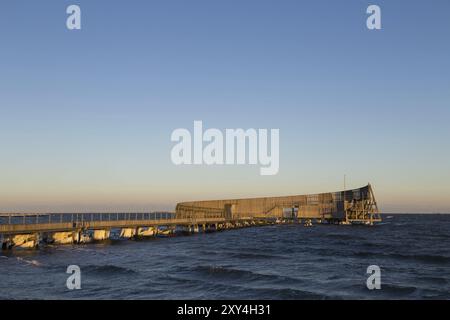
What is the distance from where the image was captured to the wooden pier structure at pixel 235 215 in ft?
207

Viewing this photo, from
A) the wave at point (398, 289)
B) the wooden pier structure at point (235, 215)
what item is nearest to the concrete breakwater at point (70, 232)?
the wooden pier structure at point (235, 215)

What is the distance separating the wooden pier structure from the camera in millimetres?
62975

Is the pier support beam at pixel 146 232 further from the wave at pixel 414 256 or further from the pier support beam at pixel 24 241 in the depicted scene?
the wave at pixel 414 256

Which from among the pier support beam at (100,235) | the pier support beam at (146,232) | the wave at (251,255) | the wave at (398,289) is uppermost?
the wave at (398,289)

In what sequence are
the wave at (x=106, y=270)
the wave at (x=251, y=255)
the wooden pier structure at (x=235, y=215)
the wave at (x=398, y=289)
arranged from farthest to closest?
1. the wooden pier structure at (x=235, y=215)
2. the wave at (x=251, y=255)
3. the wave at (x=106, y=270)
4. the wave at (x=398, y=289)

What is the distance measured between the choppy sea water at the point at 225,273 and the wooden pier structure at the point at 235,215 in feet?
33.9

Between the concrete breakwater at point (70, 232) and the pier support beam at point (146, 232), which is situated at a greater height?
the concrete breakwater at point (70, 232)
